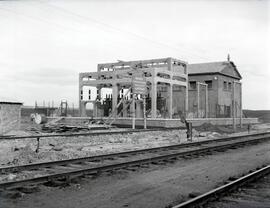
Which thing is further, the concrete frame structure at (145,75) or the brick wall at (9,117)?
the concrete frame structure at (145,75)

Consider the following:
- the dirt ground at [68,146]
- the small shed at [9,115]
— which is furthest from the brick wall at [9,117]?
the dirt ground at [68,146]

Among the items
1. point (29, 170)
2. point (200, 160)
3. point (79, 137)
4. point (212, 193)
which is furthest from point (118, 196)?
point (79, 137)

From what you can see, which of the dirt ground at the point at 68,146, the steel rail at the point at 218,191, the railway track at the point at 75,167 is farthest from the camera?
the dirt ground at the point at 68,146

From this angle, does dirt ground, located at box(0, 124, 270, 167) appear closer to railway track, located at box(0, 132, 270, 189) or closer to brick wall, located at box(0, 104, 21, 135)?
brick wall, located at box(0, 104, 21, 135)

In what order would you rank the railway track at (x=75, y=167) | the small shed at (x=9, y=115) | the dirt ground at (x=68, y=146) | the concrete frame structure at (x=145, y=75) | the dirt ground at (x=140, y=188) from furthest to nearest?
1. the concrete frame structure at (x=145, y=75)
2. the small shed at (x=9, y=115)
3. the dirt ground at (x=68, y=146)
4. the railway track at (x=75, y=167)
5. the dirt ground at (x=140, y=188)

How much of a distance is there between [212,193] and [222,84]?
1520 inches

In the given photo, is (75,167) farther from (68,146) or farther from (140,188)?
(68,146)

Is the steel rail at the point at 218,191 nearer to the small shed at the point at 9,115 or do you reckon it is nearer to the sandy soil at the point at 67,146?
the sandy soil at the point at 67,146

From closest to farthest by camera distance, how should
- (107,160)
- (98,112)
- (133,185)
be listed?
(133,185), (107,160), (98,112)

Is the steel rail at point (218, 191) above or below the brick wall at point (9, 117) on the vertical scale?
below

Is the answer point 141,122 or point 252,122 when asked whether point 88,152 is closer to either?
point 141,122

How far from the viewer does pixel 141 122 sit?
93.6 feet

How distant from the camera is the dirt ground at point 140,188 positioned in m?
6.28

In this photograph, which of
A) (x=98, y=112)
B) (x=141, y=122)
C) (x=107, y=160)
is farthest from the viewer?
(x=98, y=112)
